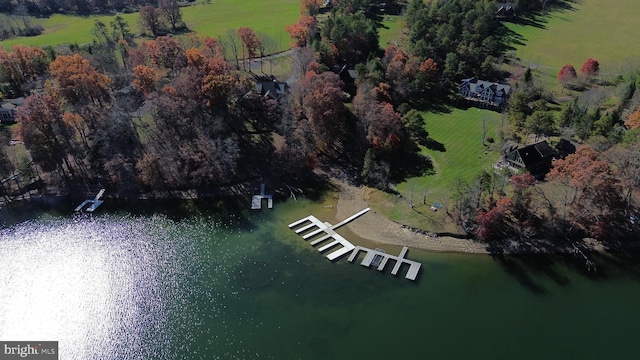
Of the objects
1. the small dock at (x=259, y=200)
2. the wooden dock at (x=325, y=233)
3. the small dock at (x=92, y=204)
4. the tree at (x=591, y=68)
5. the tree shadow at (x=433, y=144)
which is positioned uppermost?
the tree at (x=591, y=68)

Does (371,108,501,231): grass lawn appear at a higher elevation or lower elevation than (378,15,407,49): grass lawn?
lower

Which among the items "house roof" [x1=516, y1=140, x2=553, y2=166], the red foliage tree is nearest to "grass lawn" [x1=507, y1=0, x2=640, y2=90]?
"house roof" [x1=516, y1=140, x2=553, y2=166]

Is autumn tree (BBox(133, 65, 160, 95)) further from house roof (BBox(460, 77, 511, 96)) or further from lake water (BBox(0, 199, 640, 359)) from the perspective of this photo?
house roof (BBox(460, 77, 511, 96))

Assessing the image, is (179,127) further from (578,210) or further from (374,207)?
(578,210)

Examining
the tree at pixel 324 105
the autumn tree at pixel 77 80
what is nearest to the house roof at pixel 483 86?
the tree at pixel 324 105

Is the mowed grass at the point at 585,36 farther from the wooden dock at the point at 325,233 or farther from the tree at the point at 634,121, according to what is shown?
the wooden dock at the point at 325,233

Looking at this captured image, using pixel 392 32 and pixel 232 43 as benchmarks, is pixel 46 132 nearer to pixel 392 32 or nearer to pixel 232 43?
pixel 232 43

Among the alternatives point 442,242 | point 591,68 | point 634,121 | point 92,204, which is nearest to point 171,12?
point 92,204
